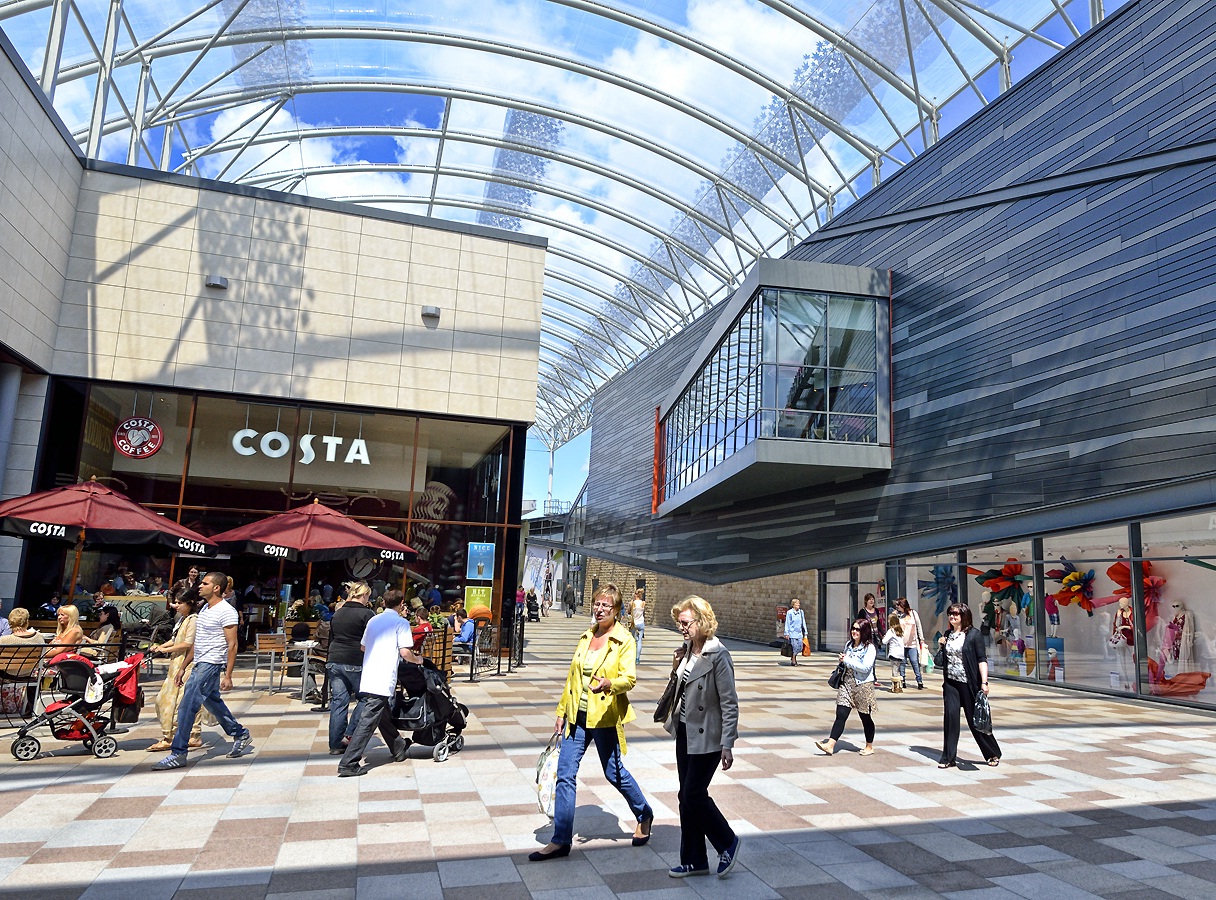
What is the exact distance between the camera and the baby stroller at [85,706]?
6578 mm

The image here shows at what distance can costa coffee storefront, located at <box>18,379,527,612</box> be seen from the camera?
14992 millimetres

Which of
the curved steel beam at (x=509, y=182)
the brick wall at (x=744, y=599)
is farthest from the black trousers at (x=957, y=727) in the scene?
the curved steel beam at (x=509, y=182)

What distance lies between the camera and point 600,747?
4.69m

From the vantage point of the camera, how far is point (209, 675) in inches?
260

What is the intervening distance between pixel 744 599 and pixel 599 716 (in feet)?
74.5

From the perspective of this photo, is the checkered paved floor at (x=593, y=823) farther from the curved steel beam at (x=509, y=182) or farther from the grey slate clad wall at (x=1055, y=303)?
the curved steel beam at (x=509, y=182)

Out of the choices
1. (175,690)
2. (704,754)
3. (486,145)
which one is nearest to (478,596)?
(175,690)

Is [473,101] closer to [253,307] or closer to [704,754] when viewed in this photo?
[253,307]

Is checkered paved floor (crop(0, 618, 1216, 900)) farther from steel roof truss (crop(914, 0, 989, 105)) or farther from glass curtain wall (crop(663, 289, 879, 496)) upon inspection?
steel roof truss (crop(914, 0, 989, 105))

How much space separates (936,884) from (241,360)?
15.0 meters

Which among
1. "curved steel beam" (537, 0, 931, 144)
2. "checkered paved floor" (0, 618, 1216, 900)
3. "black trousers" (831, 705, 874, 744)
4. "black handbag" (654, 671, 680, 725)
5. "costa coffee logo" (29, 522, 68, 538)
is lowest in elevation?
"checkered paved floor" (0, 618, 1216, 900)

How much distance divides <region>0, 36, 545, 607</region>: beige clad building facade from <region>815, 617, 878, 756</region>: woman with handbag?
32.3ft

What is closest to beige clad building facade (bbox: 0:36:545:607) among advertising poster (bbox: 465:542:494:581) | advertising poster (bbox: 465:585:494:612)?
advertising poster (bbox: 465:542:494:581)

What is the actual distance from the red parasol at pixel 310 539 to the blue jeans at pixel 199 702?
439cm
